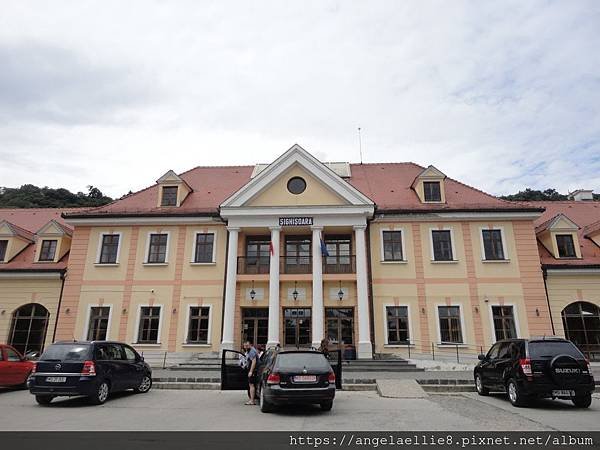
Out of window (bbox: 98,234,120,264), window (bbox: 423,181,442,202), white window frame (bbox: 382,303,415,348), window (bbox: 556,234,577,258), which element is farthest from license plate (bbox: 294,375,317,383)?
window (bbox: 556,234,577,258)

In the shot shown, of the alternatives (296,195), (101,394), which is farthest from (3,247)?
(101,394)

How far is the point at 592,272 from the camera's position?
2002cm

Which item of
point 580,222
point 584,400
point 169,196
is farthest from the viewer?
point 580,222

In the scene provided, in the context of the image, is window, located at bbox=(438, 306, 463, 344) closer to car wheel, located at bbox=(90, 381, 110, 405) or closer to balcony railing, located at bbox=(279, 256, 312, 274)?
balcony railing, located at bbox=(279, 256, 312, 274)

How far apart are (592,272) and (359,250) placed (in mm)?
11219

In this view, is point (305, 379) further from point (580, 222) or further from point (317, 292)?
point (580, 222)

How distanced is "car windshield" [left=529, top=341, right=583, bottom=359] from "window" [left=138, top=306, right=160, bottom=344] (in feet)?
54.0

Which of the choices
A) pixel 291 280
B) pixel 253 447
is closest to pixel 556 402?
pixel 253 447

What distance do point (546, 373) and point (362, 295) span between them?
1075 centimetres

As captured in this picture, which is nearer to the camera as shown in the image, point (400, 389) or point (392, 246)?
point (400, 389)

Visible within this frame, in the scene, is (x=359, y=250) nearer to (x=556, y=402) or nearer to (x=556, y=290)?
(x=556, y=290)

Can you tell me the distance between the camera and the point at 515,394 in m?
9.63

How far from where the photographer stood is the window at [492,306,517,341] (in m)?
19.5

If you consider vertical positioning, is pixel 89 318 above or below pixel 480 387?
above
